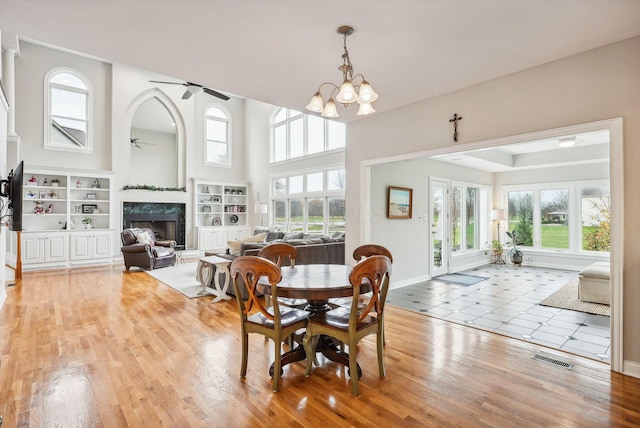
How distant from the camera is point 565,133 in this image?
3.03 meters

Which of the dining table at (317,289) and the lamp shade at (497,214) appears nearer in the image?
the dining table at (317,289)

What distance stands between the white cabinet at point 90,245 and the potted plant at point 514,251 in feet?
33.0

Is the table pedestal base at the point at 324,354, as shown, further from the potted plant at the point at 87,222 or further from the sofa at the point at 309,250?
the potted plant at the point at 87,222

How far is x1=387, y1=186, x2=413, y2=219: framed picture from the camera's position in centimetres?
559

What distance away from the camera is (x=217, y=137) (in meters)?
11.0

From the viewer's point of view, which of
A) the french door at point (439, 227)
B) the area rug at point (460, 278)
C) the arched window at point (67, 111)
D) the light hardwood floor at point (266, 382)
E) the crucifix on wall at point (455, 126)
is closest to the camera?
the light hardwood floor at point (266, 382)

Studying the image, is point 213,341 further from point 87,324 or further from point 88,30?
point 88,30

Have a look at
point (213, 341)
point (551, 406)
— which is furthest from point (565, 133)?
point (213, 341)

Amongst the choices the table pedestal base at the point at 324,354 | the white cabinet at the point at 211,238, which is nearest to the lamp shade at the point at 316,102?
the table pedestal base at the point at 324,354

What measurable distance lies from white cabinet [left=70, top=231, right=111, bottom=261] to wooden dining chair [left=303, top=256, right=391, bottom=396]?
24.7 feet

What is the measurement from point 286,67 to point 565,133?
2.74 meters

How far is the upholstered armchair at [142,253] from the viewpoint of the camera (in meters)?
7.11

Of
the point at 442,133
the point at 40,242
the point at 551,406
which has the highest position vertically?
the point at 442,133

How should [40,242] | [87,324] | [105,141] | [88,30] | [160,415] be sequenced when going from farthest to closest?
1. [105,141]
2. [40,242]
3. [87,324]
4. [88,30]
5. [160,415]
